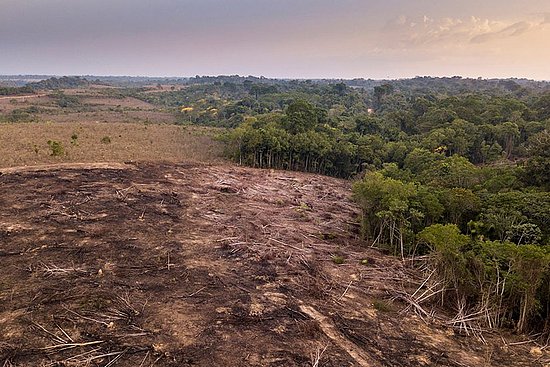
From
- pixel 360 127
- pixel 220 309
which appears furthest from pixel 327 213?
pixel 360 127

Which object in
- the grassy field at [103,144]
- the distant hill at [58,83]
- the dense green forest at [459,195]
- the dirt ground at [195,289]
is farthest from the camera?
the distant hill at [58,83]

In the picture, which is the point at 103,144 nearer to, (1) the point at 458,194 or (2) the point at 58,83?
(1) the point at 458,194

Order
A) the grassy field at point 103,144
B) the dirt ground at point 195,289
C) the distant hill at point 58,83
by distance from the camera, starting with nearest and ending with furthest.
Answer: the dirt ground at point 195,289 → the grassy field at point 103,144 → the distant hill at point 58,83

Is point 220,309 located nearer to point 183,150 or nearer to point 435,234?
point 435,234

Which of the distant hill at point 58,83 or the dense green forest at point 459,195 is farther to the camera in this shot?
the distant hill at point 58,83

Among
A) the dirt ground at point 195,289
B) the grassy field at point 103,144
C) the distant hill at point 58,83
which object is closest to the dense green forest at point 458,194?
the dirt ground at point 195,289

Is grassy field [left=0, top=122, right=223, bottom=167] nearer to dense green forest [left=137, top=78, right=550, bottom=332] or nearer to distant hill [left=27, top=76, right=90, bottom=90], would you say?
dense green forest [left=137, top=78, right=550, bottom=332]

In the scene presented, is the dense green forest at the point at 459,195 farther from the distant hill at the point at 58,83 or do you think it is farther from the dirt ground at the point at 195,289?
the distant hill at the point at 58,83
